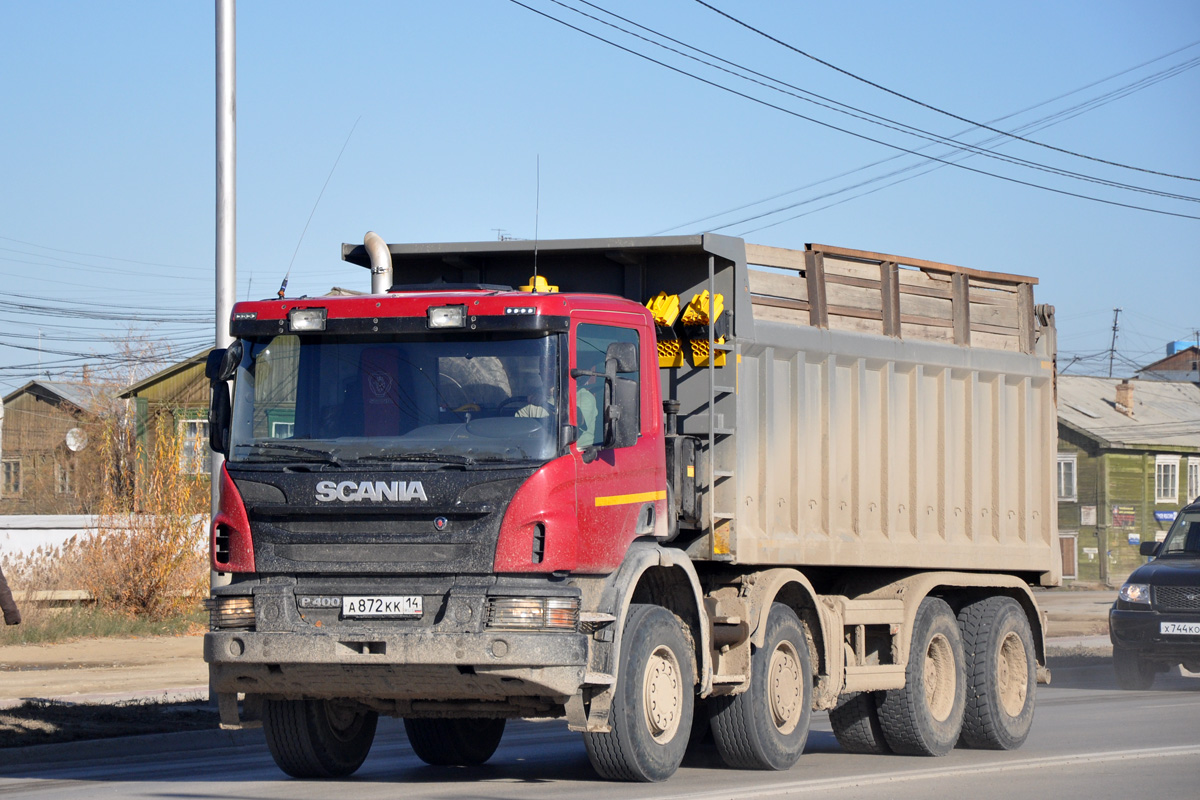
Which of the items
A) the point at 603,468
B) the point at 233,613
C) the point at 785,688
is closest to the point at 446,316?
the point at 603,468

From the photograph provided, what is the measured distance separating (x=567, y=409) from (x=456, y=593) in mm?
1159

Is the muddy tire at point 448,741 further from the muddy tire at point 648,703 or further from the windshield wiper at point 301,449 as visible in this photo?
the windshield wiper at point 301,449

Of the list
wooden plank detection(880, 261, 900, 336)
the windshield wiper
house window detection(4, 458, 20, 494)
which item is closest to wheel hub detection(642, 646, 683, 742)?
the windshield wiper

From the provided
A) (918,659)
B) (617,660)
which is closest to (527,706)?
(617,660)

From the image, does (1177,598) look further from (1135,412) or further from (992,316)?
(1135,412)

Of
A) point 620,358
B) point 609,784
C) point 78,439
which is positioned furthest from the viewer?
point 78,439

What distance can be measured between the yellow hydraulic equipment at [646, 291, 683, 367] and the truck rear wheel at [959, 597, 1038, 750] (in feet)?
13.6

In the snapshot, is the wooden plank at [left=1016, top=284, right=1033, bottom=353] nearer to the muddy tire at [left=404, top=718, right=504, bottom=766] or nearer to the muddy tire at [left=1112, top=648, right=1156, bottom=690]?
the muddy tire at [left=404, top=718, right=504, bottom=766]

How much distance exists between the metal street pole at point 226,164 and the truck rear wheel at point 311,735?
3.68 m

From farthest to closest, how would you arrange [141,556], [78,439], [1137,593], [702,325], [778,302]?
[78,439] → [141,556] → [1137,593] → [778,302] → [702,325]

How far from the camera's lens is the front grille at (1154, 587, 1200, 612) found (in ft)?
58.8

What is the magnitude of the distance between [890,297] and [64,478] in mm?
45369

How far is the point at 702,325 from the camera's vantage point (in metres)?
10.0

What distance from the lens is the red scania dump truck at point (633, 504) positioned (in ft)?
26.7
